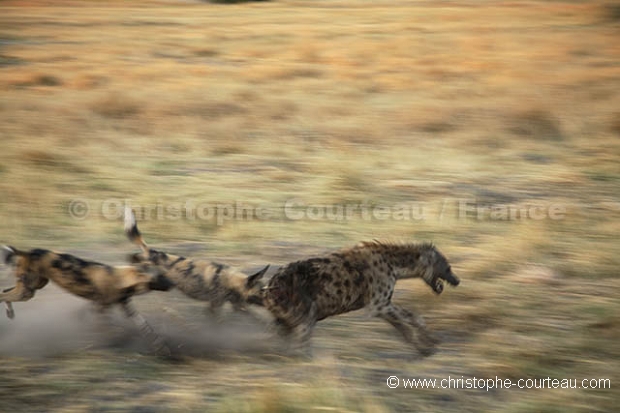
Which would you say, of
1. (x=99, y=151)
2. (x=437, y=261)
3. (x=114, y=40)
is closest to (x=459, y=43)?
(x=114, y=40)

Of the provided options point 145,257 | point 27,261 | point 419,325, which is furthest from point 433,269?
point 27,261

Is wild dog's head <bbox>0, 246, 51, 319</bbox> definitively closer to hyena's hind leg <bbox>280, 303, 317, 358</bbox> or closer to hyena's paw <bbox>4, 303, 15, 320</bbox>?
hyena's paw <bbox>4, 303, 15, 320</bbox>

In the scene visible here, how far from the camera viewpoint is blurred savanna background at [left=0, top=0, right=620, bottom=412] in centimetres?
524

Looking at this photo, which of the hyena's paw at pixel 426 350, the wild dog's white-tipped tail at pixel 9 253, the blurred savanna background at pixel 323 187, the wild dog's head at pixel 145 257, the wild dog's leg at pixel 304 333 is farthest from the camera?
the wild dog's head at pixel 145 257

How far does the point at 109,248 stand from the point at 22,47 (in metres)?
14.1

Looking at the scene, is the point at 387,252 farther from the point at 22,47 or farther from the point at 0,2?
the point at 0,2

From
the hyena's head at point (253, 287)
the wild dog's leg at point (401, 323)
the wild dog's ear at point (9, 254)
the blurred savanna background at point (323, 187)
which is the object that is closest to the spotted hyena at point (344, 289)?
the wild dog's leg at point (401, 323)

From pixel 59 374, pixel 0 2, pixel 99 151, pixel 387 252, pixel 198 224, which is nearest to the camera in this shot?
pixel 59 374

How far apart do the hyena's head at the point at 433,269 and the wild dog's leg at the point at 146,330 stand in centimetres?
181

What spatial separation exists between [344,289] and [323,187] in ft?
14.9

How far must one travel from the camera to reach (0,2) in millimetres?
29047

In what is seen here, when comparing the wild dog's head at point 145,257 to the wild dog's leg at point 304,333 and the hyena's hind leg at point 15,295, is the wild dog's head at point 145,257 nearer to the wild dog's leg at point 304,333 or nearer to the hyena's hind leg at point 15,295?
the hyena's hind leg at point 15,295

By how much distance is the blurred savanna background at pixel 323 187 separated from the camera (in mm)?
5238

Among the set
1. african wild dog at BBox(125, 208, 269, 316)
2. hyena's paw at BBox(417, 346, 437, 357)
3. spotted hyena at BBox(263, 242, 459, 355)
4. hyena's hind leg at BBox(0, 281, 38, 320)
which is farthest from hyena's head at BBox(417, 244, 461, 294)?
hyena's hind leg at BBox(0, 281, 38, 320)
